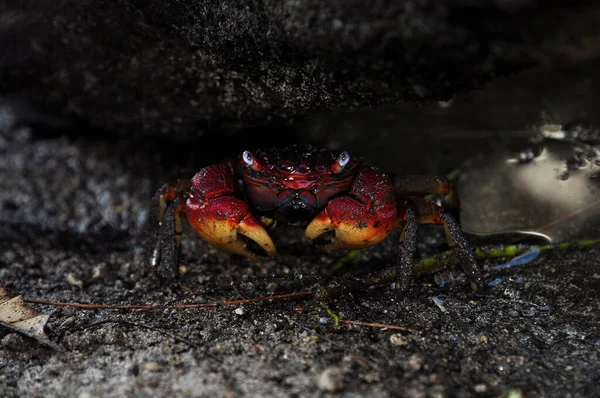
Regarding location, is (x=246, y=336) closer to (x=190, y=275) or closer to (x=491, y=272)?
(x=190, y=275)

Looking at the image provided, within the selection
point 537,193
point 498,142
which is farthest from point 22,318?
point 498,142

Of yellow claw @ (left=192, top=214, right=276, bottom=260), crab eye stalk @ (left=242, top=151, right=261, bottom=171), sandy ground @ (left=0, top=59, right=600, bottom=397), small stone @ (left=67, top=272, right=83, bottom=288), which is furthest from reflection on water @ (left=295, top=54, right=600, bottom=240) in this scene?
small stone @ (left=67, top=272, right=83, bottom=288)

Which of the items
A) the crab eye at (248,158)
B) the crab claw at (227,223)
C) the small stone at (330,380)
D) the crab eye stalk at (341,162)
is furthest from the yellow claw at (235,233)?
the small stone at (330,380)

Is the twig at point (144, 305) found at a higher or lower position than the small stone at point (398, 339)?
lower

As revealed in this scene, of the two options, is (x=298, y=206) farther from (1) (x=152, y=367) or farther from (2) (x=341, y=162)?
(1) (x=152, y=367)

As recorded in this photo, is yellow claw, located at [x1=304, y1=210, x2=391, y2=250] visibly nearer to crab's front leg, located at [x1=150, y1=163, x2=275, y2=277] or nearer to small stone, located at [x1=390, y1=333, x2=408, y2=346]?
crab's front leg, located at [x1=150, y1=163, x2=275, y2=277]

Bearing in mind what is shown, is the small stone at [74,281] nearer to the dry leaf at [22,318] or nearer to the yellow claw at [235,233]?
the dry leaf at [22,318]

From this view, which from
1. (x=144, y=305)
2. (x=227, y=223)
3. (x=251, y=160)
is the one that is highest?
(x=251, y=160)
